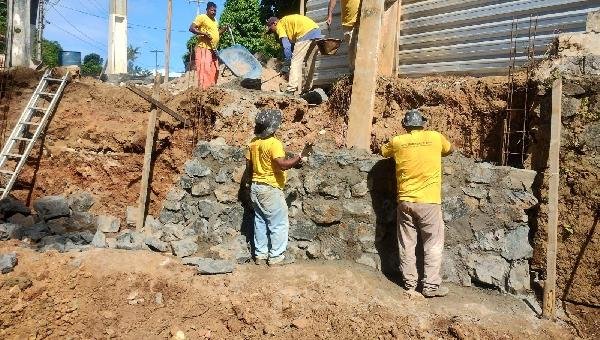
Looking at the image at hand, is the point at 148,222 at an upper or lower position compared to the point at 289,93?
lower

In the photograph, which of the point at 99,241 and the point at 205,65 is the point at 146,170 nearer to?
the point at 99,241

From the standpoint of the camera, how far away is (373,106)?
6316 millimetres

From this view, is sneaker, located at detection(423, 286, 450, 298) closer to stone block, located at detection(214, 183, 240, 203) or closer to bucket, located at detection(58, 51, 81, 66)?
stone block, located at detection(214, 183, 240, 203)

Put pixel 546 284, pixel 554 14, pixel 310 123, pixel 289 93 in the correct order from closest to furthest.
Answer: pixel 546 284
pixel 554 14
pixel 310 123
pixel 289 93

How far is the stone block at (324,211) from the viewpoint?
5.39 metres

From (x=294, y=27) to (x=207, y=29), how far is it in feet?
5.99

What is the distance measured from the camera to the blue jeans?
512 cm

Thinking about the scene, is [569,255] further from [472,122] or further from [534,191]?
[472,122]

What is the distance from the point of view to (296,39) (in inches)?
312

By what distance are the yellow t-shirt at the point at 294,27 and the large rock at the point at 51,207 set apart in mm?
4908

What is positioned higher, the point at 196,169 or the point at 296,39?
the point at 296,39

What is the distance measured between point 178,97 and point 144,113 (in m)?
0.68

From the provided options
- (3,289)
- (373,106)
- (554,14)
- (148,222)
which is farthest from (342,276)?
(554,14)

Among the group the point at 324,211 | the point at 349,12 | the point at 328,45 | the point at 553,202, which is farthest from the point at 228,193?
the point at 553,202
